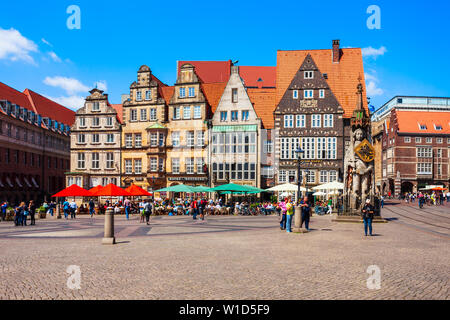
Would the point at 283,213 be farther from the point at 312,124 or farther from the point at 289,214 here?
the point at 312,124

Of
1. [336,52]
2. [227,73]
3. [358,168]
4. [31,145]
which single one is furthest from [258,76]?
[358,168]

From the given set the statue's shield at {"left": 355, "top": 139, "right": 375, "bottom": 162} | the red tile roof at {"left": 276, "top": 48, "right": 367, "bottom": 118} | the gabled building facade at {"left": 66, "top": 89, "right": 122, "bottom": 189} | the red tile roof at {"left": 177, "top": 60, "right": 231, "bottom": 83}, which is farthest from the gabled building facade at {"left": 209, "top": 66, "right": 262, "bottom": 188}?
the statue's shield at {"left": 355, "top": 139, "right": 375, "bottom": 162}

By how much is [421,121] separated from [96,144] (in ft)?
182

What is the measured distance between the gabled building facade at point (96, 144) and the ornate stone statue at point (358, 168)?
3066 cm

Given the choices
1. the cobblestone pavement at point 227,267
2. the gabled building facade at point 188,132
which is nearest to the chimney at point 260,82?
the gabled building facade at point 188,132

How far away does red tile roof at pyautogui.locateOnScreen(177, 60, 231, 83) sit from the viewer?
192ft

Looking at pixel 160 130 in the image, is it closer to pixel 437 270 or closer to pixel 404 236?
pixel 404 236

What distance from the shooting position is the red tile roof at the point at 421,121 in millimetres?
72625

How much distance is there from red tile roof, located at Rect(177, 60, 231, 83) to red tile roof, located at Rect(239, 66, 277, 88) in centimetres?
228

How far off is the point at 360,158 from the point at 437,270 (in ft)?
52.5

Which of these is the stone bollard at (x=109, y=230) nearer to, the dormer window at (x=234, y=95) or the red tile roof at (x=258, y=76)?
the dormer window at (x=234, y=95)

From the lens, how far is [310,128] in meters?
46.1

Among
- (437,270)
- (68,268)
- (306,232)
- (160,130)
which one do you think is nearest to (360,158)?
(306,232)

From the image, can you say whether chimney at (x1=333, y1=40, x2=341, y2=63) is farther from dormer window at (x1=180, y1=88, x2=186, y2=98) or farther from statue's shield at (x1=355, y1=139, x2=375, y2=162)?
statue's shield at (x1=355, y1=139, x2=375, y2=162)
